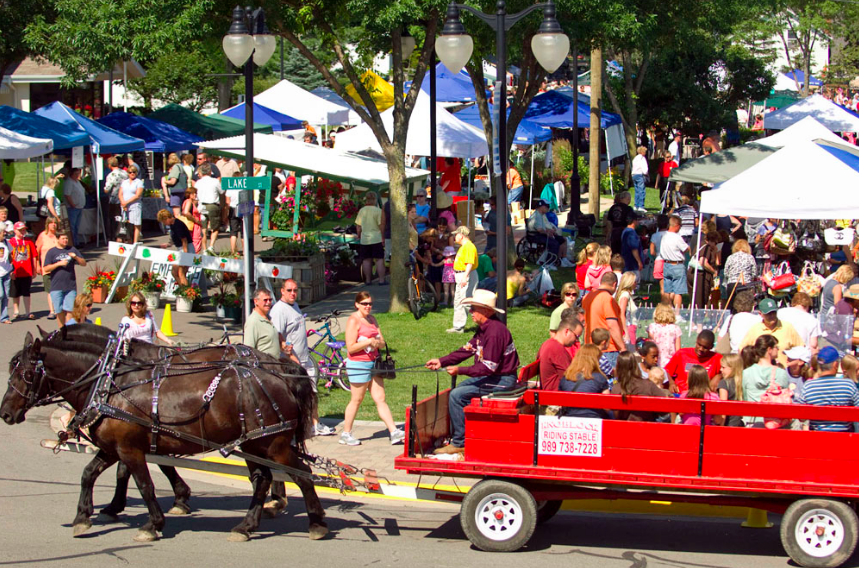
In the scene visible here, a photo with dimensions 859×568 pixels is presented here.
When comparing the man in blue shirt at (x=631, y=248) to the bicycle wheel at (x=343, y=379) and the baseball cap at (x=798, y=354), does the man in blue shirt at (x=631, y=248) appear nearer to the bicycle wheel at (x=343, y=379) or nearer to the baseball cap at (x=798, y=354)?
the bicycle wheel at (x=343, y=379)

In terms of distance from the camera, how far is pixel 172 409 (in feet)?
27.2

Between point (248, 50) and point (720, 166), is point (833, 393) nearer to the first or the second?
point (248, 50)

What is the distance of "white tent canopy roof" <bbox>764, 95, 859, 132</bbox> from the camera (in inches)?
1168

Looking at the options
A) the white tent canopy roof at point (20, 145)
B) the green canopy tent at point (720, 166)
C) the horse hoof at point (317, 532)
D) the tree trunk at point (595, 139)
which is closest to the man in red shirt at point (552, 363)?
the horse hoof at point (317, 532)

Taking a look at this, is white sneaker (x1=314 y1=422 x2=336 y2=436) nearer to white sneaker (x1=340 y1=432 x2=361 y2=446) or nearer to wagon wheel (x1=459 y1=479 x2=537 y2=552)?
white sneaker (x1=340 y1=432 x2=361 y2=446)

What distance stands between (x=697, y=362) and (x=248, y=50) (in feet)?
21.6

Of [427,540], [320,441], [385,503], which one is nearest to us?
[427,540]

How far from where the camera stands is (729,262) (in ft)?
49.6

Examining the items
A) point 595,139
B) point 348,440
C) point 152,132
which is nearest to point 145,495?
point 348,440

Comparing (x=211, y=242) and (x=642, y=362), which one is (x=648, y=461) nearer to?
(x=642, y=362)

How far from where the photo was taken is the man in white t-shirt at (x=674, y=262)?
15867mm

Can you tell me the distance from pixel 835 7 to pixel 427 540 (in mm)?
52196

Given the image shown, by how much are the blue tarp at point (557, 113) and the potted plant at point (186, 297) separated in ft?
47.6

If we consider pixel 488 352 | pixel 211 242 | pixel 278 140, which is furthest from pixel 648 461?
pixel 278 140
